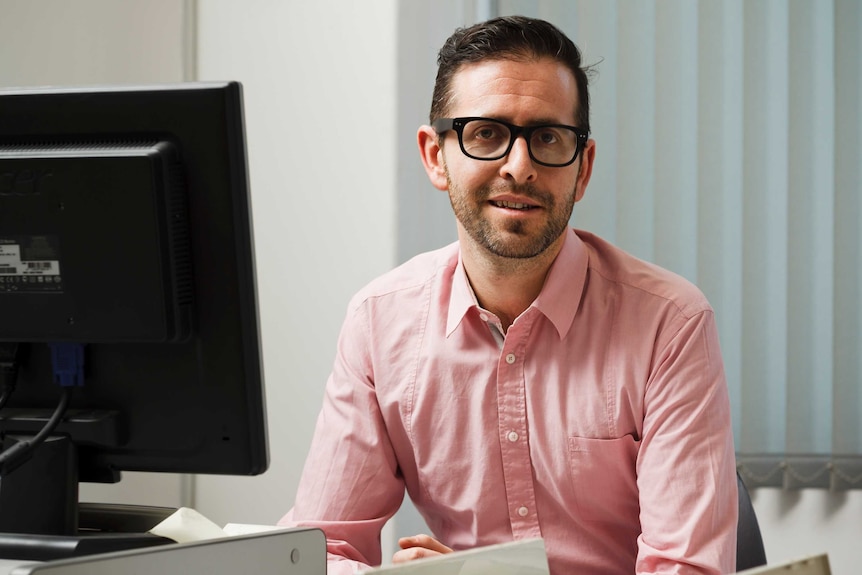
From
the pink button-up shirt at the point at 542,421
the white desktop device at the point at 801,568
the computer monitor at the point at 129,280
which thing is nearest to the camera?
the white desktop device at the point at 801,568

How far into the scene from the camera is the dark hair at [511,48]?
1.50 metres

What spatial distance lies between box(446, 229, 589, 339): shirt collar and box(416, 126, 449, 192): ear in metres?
0.14

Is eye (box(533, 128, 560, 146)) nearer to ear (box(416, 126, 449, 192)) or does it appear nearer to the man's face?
the man's face

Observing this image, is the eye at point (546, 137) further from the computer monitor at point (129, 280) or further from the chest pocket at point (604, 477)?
the computer monitor at point (129, 280)

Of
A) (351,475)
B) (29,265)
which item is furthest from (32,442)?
(351,475)

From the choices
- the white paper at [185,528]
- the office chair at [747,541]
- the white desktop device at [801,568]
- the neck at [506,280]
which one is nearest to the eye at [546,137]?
the neck at [506,280]

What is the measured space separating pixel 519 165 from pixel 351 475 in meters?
0.53

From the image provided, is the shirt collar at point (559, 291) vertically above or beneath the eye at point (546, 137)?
beneath

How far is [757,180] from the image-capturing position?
8.16 feet

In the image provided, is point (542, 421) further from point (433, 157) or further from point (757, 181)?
point (757, 181)

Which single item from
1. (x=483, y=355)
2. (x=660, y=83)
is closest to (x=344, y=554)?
(x=483, y=355)

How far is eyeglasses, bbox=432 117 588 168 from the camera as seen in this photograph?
1.43 m

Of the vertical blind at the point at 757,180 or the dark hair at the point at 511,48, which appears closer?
the dark hair at the point at 511,48

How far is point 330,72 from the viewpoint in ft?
8.43
